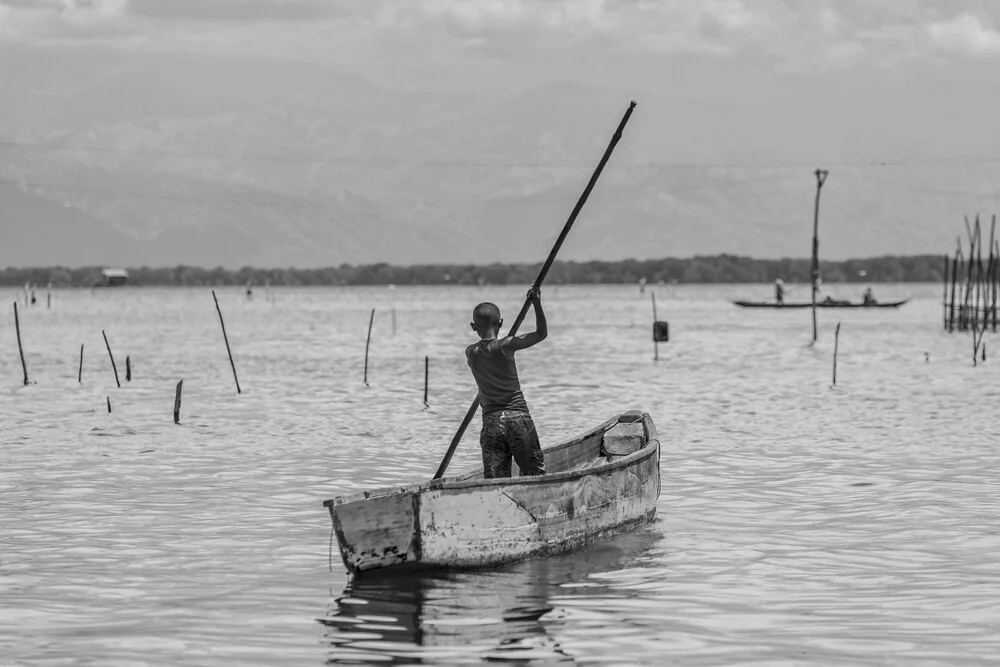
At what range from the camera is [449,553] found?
12.8 meters

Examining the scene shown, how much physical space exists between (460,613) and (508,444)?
2.54 metres

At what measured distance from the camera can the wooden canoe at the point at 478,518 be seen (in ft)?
41.1

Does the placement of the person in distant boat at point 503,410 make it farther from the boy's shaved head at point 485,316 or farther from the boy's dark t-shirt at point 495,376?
the boy's shaved head at point 485,316

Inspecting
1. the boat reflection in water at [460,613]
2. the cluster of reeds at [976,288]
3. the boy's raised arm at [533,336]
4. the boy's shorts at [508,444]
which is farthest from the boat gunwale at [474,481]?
the cluster of reeds at [976,288]

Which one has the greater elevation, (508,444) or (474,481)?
(508,444)

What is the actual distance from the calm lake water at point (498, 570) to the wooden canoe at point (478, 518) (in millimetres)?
225

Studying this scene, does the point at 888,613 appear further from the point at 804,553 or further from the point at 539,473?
the point at 539,473

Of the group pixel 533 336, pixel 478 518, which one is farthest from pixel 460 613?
pixel 533 336

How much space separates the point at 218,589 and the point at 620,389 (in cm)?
2487

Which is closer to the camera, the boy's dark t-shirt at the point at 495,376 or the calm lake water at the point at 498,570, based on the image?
the calm lake water at the point at 498,570

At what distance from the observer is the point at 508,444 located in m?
14.0

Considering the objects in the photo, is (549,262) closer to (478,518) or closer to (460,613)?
(478,518)

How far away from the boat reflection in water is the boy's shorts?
3.13 ft

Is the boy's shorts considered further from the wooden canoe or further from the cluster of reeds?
the cluster of reeds
